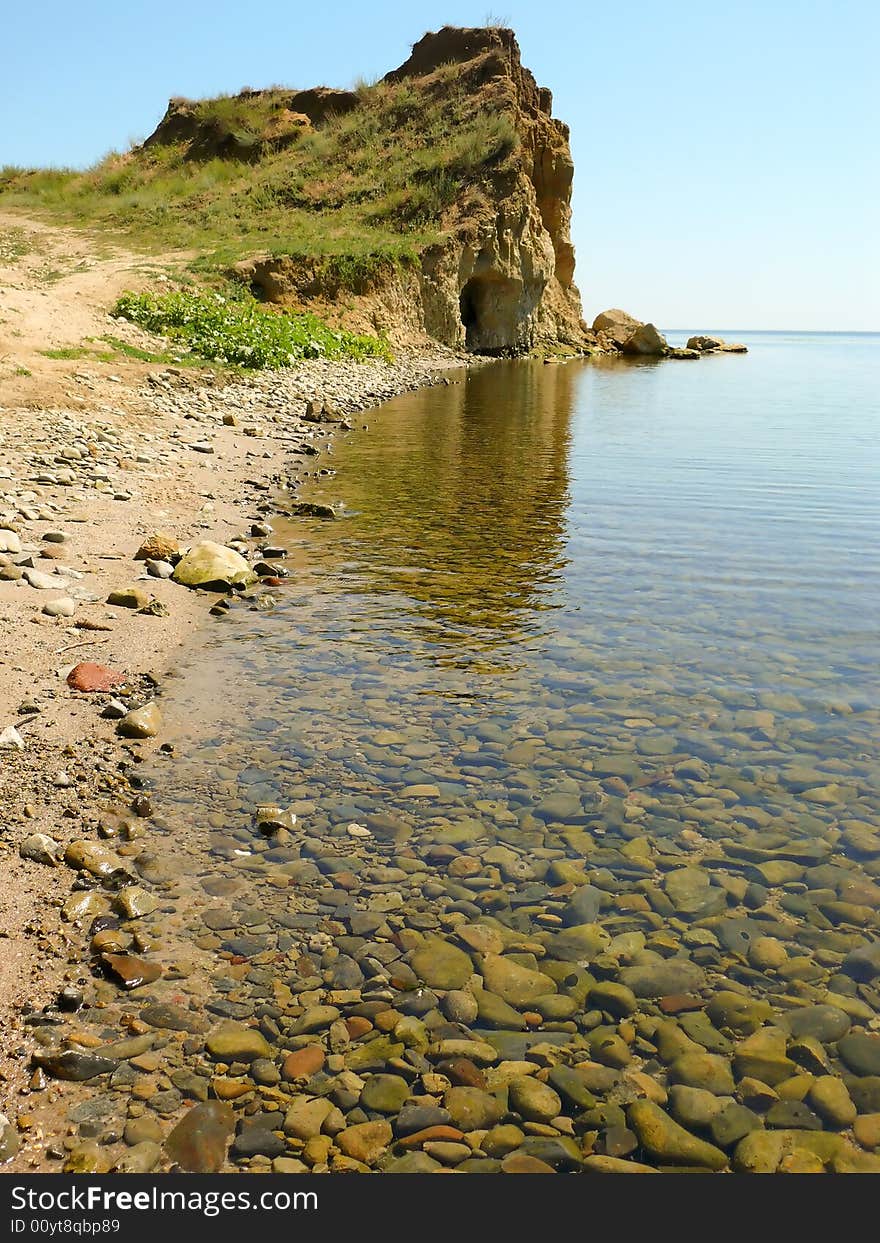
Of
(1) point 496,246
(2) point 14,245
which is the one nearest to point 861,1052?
(2) point 14,245

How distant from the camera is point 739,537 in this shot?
1223 centimetres

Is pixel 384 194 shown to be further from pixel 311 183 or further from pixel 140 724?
pixel 140 724

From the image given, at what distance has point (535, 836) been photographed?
4949 millimetres

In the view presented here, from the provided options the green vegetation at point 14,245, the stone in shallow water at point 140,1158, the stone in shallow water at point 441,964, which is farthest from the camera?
the green vegetation at point 14,245

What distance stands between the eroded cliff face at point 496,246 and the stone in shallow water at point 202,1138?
3589cm

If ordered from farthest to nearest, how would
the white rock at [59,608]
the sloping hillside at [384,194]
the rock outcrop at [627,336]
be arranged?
the rock outcrop at [627,336], the sloping hillside at [384,194], the white rock at [59,608]

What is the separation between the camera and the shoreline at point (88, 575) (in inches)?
161

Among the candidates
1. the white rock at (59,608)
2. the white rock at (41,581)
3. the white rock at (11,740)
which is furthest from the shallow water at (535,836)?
the white rock at (41,581)

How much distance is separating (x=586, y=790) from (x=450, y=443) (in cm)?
1475

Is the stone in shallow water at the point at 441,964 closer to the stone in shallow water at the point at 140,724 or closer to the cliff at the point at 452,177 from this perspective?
the stone in shallow water at the point at 140,724

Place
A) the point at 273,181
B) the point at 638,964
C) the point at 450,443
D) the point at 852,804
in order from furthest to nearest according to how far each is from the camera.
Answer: the point at 273,181, the point at 450,443, the point at 852,804, the point at 638,964

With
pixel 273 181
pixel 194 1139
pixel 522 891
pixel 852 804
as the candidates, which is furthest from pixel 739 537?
pixel 273 181

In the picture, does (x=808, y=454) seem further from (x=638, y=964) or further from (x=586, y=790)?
(x=638, y=964)
